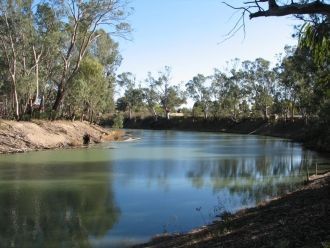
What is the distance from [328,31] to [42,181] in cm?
1792

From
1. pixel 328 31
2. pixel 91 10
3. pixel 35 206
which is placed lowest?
pixel 35 206

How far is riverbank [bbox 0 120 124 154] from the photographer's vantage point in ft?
125

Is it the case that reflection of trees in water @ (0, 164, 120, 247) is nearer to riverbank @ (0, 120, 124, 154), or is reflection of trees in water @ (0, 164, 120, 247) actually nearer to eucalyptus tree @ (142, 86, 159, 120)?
riverbank @ (0, 120, 124, 154)

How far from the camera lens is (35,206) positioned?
16219mm

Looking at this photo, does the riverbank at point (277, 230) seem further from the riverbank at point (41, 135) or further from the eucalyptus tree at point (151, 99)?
the eucalyptus tree at point (151, 99)

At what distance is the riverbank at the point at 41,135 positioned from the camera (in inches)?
1495

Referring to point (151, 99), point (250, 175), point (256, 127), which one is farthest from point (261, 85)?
point (250, 175)

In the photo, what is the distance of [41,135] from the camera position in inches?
1641

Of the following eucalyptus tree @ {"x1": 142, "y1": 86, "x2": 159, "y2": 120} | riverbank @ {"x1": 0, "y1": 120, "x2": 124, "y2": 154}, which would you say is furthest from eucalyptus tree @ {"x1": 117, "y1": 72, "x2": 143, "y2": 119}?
riverbank @ {"x1": 0, "y1": 120, "x2": 124, "y2": 154}

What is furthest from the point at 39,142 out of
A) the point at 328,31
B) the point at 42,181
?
the point at 328,31

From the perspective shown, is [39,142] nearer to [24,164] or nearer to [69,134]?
[69,134]

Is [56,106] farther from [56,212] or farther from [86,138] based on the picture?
[56,212]

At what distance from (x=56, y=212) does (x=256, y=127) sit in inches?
2645

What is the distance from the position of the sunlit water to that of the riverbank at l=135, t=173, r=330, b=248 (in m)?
2.17
